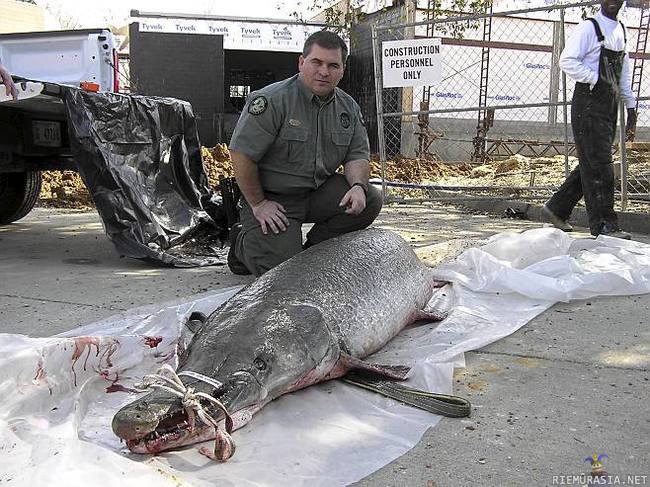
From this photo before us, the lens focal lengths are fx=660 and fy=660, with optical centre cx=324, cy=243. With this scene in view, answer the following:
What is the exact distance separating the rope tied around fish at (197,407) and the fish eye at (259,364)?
0.23m

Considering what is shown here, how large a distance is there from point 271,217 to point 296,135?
0.52m

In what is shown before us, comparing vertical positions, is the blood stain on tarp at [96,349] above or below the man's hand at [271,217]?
below

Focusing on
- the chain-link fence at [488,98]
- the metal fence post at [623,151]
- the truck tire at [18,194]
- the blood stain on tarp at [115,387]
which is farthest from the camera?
the chain-link fence at [488,98]

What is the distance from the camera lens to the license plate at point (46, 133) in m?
5.51

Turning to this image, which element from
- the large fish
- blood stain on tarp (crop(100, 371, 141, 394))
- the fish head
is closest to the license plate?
the large fish

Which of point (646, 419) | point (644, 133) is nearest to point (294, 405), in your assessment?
point (646, 419)

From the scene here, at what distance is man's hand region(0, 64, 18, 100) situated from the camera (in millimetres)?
4118

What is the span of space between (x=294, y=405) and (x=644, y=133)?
57.9 feet

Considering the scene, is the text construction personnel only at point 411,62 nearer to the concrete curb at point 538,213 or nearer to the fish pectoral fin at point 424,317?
the concrete curb at point 538,213

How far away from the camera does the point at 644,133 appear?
17.3 metres

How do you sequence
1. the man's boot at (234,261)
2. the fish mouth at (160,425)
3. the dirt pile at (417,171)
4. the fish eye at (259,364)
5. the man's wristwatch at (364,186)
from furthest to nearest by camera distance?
the dirt pile at (417,171)
the man's boot at (234,261)
the man's wristwatch at (364,186)
the fish eye at (259,364)
the fish mouth at (160,425)

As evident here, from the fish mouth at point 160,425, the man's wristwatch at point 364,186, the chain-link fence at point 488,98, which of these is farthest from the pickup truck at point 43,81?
the chain-link fence at point 488,98

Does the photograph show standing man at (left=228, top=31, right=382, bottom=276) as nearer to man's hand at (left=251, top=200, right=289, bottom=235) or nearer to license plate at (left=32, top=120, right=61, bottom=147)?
man's hand at (left=251, top=200, right=289, bottom=235)

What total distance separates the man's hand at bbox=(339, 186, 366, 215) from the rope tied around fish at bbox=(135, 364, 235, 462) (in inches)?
79.5
